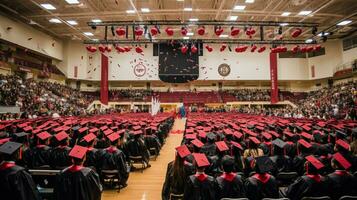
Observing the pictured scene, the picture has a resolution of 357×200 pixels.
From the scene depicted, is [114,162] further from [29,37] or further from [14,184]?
[29,37]

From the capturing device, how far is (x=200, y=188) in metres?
2.62

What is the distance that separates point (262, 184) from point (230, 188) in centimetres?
38

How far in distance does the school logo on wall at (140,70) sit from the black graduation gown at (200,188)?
2774 cm

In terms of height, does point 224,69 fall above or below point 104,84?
above

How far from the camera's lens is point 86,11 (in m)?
18.1

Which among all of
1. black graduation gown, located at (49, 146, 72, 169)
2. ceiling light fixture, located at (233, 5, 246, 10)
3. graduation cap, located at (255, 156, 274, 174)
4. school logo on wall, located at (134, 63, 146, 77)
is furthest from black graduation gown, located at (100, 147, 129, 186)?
school logo on wall, located at (134, 63, 146, 77)

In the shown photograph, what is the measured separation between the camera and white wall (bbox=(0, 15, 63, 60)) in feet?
62.5

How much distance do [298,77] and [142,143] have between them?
28940mm

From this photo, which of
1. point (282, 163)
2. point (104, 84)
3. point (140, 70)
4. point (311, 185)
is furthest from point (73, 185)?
point (140, 70)

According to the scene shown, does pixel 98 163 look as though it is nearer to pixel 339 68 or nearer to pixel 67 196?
pixel 67 196

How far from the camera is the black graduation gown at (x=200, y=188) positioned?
2.60 m

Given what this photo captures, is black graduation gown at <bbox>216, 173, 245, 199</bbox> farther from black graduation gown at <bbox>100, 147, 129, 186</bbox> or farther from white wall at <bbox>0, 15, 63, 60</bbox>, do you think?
white wall at <bbox>0, 15, 63, 60</bbox>

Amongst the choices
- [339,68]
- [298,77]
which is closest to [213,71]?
[298,77]

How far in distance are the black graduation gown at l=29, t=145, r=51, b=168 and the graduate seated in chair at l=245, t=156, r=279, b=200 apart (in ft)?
11.8
